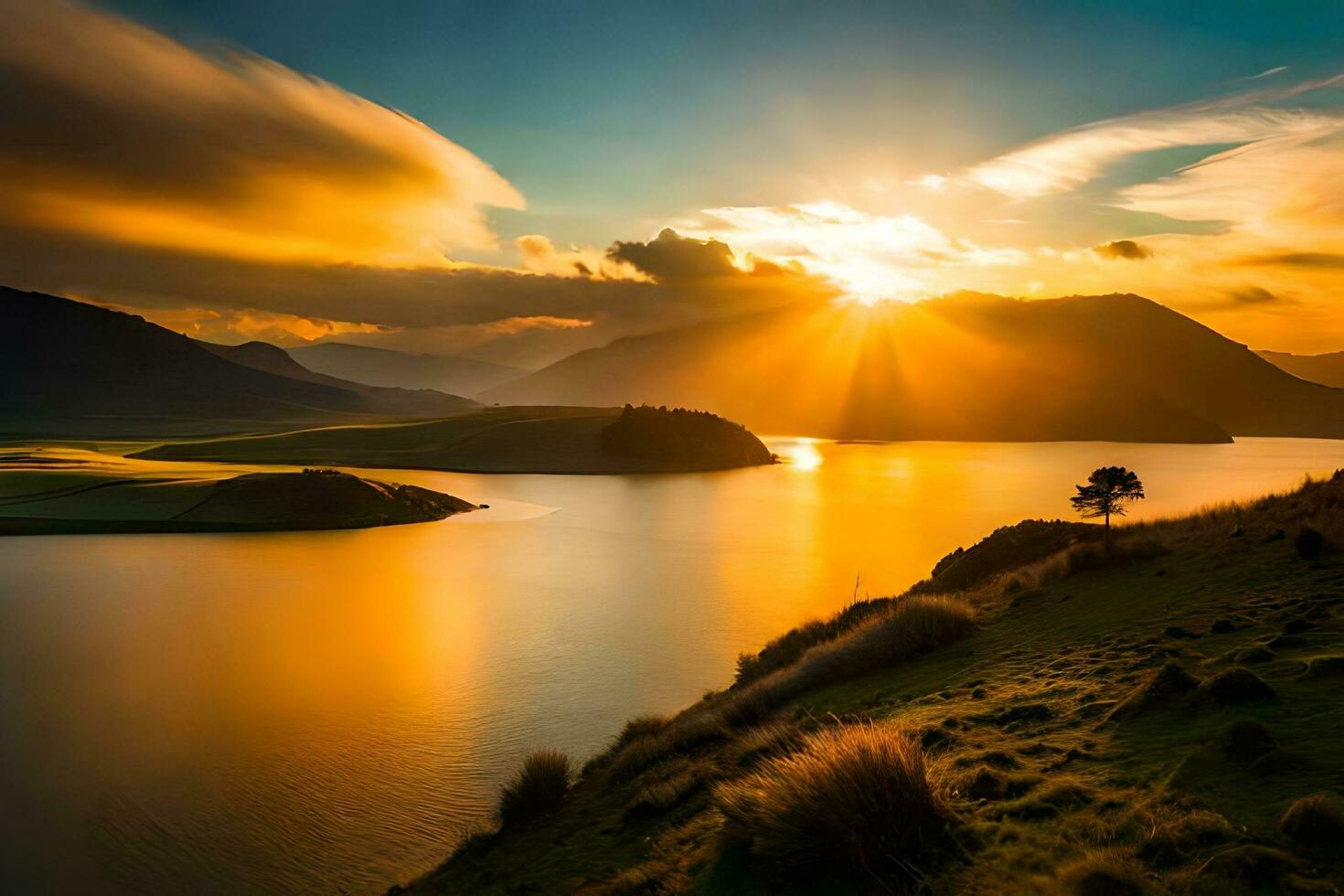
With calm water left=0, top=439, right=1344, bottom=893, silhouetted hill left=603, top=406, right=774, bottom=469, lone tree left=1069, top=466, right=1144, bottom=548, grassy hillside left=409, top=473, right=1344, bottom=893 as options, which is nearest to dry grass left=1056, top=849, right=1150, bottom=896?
grassy hillside left=409, top=473, right=1344, bottom=893

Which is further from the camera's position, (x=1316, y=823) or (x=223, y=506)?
(x=223, y=506)

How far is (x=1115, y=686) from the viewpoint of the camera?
7.55 meters

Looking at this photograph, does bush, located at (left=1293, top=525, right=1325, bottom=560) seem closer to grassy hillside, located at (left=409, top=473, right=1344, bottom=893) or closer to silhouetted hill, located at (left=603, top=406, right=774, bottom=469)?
grassy hillside, located at (left=409, top=473, right=1344, bottom=893)

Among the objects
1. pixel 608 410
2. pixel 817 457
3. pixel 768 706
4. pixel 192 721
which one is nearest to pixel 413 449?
pixel 608 410

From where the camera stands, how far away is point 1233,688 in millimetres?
6238

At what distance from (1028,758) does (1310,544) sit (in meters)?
6.84

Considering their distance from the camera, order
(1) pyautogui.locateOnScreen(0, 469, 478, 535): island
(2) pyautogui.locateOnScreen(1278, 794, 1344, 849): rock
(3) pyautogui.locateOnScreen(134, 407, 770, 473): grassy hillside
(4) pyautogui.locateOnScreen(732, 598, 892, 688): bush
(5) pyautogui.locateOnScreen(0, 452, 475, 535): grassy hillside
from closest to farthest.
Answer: (2) pyautogui.locateOnScreen(1278, 794, 1344, 849): rock → (4) pyautogui.locateOnScreen(732, 598, 892, 688): bush → (1) pyautogui.locateOnScreen(0, 469, 478, 535): island → (5) pyautogui.locateOnScreen(0, 452, 475, 535): grassy hillside → (3) pyautogui.locateOnScreen(134, 407, 770, 473): grassy hillside

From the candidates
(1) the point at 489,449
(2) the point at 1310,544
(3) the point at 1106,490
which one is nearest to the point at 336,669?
(3) the point at 1106,490

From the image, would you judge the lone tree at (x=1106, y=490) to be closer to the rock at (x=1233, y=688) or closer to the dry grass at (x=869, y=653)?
the dry grass at (x=869, y=653)

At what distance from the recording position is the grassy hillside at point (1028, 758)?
15.5ft

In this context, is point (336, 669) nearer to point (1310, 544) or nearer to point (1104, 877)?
point (1104, 877)

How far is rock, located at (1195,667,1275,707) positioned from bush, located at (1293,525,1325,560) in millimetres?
5117

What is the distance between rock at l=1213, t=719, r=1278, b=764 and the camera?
5234mm

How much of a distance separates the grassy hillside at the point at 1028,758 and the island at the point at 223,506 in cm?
4903
